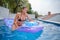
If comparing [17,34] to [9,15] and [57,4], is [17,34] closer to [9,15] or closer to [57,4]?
[57,4]

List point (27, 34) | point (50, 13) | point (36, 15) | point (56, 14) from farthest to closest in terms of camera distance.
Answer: point (36, 15) < point (50, 13) < point (56, 14) < point (27, 34)

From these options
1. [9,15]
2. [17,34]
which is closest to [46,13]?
[9,15]

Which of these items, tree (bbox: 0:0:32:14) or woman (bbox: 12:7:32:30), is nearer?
woman (bbox: 12:7:32:30)

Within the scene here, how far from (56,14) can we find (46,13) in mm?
974

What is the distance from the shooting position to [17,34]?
7.59 feet

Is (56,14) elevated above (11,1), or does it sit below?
below

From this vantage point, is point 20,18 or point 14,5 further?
point 14,5

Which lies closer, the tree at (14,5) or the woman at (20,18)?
the woman at (20,18)

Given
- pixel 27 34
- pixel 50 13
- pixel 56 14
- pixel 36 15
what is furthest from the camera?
pixel 36 15

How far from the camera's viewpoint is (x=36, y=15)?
9.23 metres

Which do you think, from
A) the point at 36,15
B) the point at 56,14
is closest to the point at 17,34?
the point at 56,14

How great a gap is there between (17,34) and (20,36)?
0.07m

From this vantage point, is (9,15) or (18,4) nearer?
(9,15)

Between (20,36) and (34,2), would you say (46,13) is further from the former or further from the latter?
(20,36)
